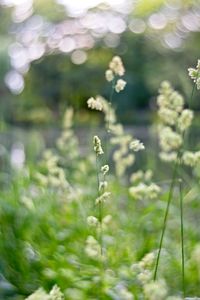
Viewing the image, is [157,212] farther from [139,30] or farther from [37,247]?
[139,30]

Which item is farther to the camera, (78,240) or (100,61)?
(100,61)

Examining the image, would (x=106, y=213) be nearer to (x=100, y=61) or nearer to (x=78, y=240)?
(x=78, y=240)

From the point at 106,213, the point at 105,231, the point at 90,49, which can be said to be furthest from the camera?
the point at 90,49

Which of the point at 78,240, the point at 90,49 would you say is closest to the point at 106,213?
the point at 78,240

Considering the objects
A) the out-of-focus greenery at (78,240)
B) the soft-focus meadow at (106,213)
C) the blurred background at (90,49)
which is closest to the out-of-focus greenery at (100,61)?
the blurred background at (90,49)

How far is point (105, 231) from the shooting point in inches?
47.9

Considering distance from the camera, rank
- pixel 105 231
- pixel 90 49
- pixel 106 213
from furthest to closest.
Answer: pixel 90 49
pixel 106 213
pixel 105 231

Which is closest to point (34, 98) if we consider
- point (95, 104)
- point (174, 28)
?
point (174, 28)

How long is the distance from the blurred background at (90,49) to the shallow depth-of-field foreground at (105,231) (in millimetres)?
5992

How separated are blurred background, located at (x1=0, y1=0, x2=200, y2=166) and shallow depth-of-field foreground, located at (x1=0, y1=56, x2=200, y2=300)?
599 cm

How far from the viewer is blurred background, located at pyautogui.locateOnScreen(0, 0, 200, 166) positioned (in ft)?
26.5

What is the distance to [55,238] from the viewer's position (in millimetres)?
1236

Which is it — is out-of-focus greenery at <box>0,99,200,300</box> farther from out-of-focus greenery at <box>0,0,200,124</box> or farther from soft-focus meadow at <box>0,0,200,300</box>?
out-of-focus greenery at <box>0,0,200,124</box>

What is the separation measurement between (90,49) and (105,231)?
8601 millimetres
